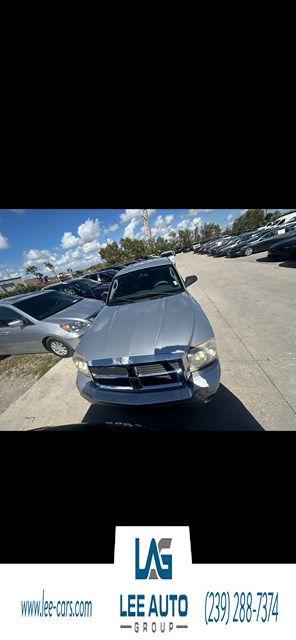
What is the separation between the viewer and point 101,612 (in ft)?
3.81

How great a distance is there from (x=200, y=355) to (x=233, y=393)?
3.29 feet

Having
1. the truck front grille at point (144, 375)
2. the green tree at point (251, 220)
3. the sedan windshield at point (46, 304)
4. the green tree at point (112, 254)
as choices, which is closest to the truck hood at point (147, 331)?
the truck front grille at point (144, 375)

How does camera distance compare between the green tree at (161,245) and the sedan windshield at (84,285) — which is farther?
the green tree at (161,245)

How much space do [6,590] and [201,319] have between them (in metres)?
2.48

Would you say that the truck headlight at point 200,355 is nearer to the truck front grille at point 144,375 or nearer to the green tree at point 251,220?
the truck front grille at point 144,375

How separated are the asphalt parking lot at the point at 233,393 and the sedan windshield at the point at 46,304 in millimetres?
1166

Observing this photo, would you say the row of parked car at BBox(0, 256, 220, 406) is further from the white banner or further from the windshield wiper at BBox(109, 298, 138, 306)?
the white banner

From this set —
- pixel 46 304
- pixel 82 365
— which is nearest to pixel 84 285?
pixel 46 304

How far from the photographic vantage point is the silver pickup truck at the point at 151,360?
68.2 inches

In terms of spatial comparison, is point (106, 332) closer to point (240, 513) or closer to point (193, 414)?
point (193, 414)

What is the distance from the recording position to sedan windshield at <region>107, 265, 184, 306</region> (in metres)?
2.98
